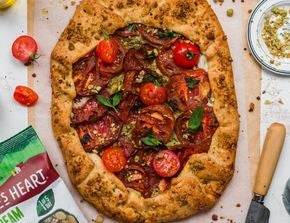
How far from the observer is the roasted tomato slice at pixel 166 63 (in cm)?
491

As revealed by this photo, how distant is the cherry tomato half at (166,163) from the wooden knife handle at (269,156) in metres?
0.59

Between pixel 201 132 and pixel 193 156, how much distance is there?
0.17 meters

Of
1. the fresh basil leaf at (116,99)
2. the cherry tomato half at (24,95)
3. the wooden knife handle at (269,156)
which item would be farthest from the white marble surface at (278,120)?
the cherry tomato half at (24,95)

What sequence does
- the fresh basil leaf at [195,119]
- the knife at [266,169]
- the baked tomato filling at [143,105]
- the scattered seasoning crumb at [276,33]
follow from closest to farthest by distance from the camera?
the fresh basil leaf at [195,119] → the baked tomato filling at [143,105] → the knife at [266,169] → the scattered seasoning crumb at [276,33]

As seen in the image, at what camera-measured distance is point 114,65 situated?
16.1ft

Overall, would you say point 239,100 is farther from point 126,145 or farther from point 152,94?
point 126,145

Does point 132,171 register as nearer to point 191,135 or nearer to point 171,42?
point 191,135

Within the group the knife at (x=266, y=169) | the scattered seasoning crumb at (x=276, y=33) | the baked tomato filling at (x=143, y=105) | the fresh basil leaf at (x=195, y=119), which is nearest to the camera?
the fresh basil leaf at (x=195, y=119)

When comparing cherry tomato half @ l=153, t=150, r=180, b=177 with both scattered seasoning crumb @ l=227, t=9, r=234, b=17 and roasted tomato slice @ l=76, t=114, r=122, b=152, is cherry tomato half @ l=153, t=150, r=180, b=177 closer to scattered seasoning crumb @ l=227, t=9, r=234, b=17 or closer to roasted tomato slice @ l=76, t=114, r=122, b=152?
roasted tomato slice @ l=76, t=114, r=122, b=152

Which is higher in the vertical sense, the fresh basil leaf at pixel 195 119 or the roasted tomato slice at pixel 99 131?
the roasted tomato slice at pixel 99 131

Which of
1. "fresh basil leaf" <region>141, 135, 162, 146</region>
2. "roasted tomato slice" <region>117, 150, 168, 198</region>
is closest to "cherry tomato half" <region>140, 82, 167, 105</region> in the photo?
"fresh basil leaf" <region>141, 135, 162, 146</region>

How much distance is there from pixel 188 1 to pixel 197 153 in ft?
3.32

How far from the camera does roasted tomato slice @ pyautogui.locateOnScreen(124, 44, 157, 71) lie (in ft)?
16.0

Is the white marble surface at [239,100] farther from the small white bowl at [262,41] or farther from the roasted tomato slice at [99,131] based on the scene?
the roasted tomato slice at [99,131]
